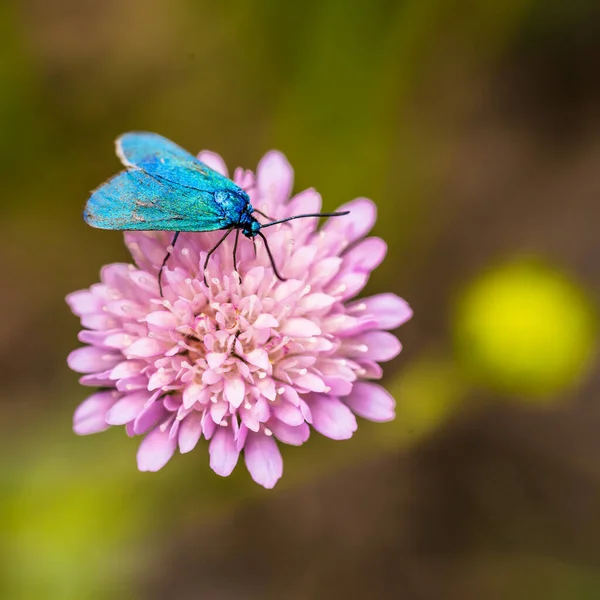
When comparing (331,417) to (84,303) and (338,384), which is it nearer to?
(338,384)

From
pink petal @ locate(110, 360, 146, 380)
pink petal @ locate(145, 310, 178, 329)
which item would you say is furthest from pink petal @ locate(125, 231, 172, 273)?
pink petal @ locate(110, 360, 146, 380)

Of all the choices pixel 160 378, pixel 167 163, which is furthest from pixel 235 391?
pixel 167 163

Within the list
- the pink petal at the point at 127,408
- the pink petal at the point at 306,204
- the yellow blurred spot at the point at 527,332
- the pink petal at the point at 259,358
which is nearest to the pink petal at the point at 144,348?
the pink petal at the point at 127,408

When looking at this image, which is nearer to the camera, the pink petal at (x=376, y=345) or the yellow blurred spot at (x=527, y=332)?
the pink petal at (x=376, y=345)

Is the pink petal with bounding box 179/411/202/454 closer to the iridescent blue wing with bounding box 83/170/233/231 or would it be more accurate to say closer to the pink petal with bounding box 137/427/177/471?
the pink petal with bounding box 137/427/177/471

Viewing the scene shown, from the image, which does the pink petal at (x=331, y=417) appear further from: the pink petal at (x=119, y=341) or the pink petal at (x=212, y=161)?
the pink petal at (x=212, y=161)

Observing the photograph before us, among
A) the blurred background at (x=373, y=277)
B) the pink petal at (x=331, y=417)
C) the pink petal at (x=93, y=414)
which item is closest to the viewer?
the pink petal at (x=331, y=417)

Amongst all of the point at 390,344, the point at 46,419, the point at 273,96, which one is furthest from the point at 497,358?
the point at 46,419
